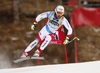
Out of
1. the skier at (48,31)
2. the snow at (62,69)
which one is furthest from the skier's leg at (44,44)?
the snow at (62,69)

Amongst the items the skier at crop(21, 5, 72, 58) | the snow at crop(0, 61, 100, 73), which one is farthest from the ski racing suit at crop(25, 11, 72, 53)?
the snow at crop(0, 61, 100, 73)

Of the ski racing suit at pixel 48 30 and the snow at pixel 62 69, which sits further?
the ski racing suit at pixel 48 30

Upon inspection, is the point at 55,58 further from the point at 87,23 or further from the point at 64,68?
the point at 64,68

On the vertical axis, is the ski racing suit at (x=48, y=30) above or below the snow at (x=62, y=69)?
above

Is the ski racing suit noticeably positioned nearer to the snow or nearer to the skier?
the skier

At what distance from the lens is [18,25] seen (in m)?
7.18

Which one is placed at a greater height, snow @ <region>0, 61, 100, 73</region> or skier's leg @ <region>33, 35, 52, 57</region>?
skier's leg @ <region>33, 35, 52, 57</region>

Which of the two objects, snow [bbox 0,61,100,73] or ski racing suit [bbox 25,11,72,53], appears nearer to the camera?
snow [bbox 0,61,100,73]

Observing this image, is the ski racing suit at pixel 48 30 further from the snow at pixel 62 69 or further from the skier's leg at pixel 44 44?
the snow at pixel 62 69

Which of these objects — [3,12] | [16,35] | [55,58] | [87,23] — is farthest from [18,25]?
[87,23]

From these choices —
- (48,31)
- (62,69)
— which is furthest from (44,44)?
(62,69)

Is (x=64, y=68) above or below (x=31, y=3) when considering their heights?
below

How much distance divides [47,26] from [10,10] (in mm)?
4480

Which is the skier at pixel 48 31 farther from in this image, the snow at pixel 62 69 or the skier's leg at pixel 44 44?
the snow at pixel 62 69
